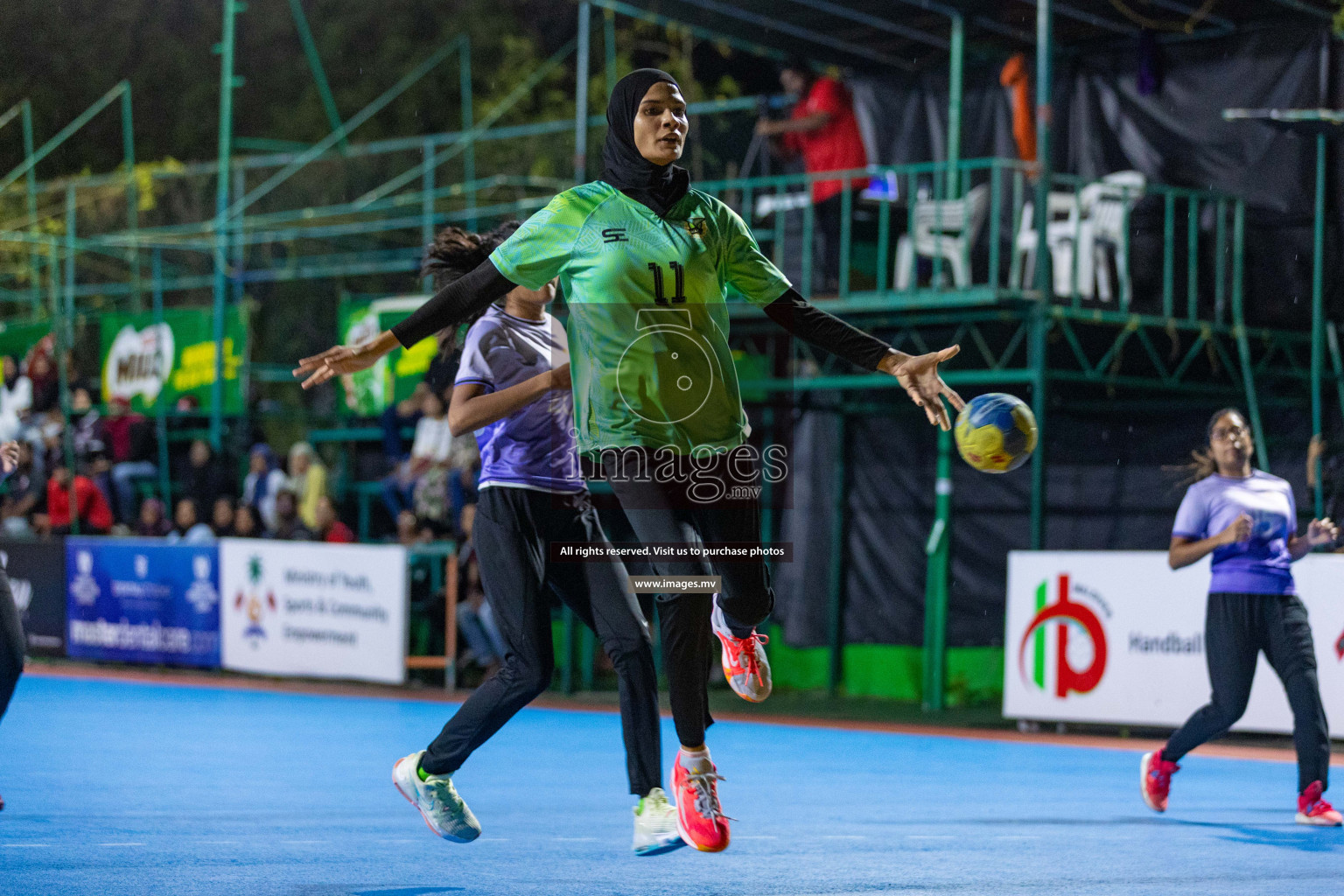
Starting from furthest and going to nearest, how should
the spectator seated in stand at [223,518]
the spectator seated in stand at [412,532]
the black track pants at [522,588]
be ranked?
the spectator seated in stand at [223,518] → the spectator seated in stand at [412,532] → the black track pants at [522,588]

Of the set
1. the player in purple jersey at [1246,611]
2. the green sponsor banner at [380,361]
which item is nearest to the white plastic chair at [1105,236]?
the player in purple jersey at [1246,611]

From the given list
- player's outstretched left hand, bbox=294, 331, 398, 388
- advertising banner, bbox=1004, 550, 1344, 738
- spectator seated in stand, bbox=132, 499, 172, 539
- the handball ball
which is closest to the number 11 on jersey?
player's outstretched left hand, bbox=294, 331, 398, 388

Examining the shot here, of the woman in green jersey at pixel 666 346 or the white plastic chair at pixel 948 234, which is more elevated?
the white plastic chair at pixel 948 234

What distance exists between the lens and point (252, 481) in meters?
19.8

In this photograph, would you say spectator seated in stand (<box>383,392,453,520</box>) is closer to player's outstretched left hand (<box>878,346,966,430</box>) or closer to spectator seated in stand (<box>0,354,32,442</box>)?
spectator seated in stand (<box>0,354,32,442</box>)

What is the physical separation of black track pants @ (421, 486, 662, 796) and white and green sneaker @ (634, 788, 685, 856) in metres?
0.60

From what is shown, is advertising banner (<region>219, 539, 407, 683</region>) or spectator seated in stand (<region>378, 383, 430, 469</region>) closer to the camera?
advertising banner (<region>219, 539, 407, 683</region>)

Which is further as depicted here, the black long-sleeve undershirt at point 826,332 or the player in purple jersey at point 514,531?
the player in purple jersey at point 514,531

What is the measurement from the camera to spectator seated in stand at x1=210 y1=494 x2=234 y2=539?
1903 cm

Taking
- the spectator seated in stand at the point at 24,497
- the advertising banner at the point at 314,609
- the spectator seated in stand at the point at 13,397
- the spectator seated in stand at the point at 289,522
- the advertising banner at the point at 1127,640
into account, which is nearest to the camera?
the advertising banner at the point at 1127,640

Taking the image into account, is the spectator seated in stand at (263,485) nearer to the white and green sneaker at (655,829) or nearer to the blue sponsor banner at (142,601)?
the blue sponsor banner at (142,601)

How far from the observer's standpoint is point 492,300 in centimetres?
560

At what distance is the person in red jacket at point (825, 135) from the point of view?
1605 centimetres

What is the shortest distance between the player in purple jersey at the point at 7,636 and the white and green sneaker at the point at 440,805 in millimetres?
2345
